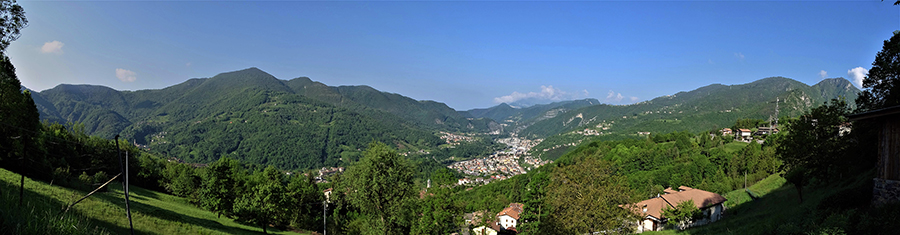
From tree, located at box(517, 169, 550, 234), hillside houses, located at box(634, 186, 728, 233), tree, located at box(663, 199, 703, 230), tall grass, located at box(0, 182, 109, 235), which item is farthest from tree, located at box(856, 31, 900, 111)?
tall grass, located at box(0, 182, 109, 235)

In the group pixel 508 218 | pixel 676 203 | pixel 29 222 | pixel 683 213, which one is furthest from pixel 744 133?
pixel 29 222

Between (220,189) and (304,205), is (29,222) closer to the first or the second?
(220,189)

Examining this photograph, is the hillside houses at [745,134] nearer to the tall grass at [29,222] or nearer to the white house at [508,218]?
the white house at [508,218]

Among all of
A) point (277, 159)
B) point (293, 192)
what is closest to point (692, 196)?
point (293, 192)

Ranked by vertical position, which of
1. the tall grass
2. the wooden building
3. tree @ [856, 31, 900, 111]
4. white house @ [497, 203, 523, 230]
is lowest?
white house @ [497, 203, 523, 230]

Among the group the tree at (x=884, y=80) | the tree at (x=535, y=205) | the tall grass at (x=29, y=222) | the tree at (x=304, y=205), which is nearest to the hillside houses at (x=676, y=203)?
the tree at (x=535, y=205)

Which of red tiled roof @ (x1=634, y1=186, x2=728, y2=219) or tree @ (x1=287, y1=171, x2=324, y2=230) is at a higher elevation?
red tiled roof @ (x1=634, y1=186, x2=728, y2=219)

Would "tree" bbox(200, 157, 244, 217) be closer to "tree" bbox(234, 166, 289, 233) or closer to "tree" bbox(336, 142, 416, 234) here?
"tree" bbox(234, 166, 289, 233)
